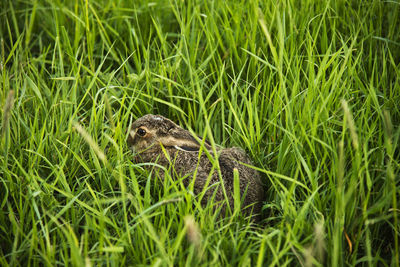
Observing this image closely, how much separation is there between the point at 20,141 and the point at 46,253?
1211 mm

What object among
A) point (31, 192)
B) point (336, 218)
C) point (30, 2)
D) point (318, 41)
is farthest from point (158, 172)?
point (30, 2)

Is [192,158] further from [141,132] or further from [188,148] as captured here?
[141,132]

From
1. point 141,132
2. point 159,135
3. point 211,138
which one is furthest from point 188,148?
point 211,138

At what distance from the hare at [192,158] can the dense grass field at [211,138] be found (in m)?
Result: 0.14

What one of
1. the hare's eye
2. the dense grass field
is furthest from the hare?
the dense grass field

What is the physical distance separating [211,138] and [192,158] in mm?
746

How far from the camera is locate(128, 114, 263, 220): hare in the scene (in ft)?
11.1

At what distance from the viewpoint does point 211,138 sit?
2.89 metres

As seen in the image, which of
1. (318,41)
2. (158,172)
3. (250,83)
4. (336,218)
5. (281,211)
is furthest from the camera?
(318,41)

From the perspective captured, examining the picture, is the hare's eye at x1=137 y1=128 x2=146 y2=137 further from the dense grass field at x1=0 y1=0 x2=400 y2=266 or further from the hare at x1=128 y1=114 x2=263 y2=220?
the dense grass field at x1=0 y1=0 x2=400 y2=266

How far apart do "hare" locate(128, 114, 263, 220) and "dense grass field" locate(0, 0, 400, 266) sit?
14cm

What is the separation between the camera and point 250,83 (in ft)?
13.2

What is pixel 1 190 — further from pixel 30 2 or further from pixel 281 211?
pixel 30 2

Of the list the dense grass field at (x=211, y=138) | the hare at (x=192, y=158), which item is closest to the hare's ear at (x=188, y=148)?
the hare at (x=192, y=158)
